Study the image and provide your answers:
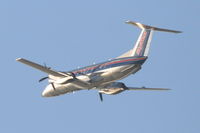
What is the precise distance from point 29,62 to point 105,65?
992 centimetres

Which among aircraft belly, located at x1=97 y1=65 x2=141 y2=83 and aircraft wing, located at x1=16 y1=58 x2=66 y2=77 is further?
aircraft belly, located at x1=97 y1=65 x2=141 y2=83

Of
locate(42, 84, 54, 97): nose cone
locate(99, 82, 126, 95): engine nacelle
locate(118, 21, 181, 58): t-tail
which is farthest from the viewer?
locate(42, 84, 54, 97): nose cone

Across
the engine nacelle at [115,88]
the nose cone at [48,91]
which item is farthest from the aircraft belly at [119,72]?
the nose cone at [48,91]

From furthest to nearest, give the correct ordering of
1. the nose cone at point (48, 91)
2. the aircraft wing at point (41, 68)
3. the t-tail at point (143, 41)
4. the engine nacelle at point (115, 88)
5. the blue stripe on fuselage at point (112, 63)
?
1. the nose cone at point (48, 91)
2. the engine nacelle at point (115, 88)
3. the t-tail at point (143, 41)
4. the blue stripe on fuselage at point (112, 63)
5. the aircraft wing at point (41, 68)

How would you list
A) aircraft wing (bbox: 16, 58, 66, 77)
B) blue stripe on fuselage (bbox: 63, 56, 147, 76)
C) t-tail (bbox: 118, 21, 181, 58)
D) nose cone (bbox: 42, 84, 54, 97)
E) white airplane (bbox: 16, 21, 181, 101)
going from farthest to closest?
nose cone (bbox: 42, 84, 54, 97)
t-tail (bbox: 118, 21, 181, 58)
white airplane (bbox: 16, 21, 181, 101)
blue stripe on fuselage (bbox: 63, 56, 147, 76)
aircraft wing (bbox: 16, 58, 66, 77)

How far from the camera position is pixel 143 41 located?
261ft

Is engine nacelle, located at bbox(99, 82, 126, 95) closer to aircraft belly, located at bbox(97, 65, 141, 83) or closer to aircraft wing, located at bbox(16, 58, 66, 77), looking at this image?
aircraft belly, located at bbox(97, 65, 141, 83)

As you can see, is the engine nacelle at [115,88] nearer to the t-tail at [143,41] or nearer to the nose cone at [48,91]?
the t-tail at [143,41]

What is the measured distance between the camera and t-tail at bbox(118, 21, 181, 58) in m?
78.8

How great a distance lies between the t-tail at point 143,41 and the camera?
7882 centimetres

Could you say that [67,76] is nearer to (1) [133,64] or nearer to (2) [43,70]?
(2) [43,70]

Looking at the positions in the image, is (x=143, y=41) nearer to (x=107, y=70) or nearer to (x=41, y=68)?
(x=107, y=70)

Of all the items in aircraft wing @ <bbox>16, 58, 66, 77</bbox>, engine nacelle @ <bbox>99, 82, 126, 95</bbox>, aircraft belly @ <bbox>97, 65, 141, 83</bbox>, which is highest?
aircraft wing @ <bbox>16, 58, 66, 77</bbox>

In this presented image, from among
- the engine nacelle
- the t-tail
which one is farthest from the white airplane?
the engine nacelle
